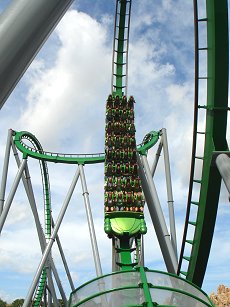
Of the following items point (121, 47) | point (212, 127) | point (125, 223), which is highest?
point (121, 47)

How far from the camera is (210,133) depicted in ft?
25.4

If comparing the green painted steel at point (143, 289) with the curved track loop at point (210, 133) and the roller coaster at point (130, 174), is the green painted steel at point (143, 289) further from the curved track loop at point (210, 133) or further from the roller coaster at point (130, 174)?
the curved track loop at point (210, 133)

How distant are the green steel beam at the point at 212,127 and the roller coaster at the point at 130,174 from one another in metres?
0.02

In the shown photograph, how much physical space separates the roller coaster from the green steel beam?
2 centimetres

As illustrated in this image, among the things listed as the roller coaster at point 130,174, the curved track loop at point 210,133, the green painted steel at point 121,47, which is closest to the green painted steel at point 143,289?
the roller coaster at point 130,174

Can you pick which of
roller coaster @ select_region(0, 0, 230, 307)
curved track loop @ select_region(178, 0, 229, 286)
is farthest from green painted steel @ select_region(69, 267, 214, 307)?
curved track loop @ select_region(178, 0, 229, 286)

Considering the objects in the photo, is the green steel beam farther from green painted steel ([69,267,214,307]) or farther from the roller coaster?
green painted steel ([69,267,214,307])

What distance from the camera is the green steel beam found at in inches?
260

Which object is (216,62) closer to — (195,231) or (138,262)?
(195,231)

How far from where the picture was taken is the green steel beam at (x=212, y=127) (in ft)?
21.6

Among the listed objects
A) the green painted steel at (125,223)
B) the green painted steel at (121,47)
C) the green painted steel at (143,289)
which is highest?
the green painted steel at (121,47)

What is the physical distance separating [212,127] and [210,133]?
0.18m

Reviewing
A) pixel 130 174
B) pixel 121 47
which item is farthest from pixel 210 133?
pixel 121 47

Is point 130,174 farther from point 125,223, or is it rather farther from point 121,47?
point 121,47
